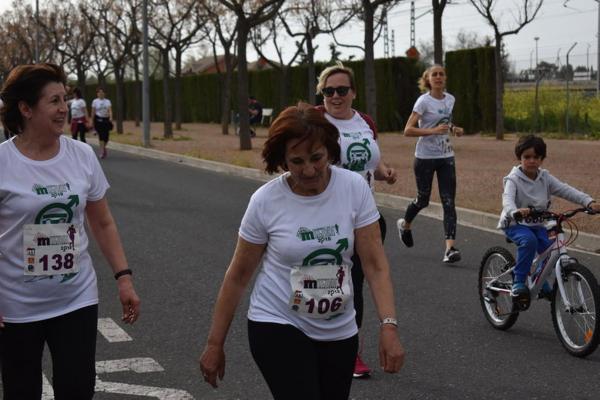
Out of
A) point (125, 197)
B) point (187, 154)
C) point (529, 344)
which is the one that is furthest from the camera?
point (187, 154)

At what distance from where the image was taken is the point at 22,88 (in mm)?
3787

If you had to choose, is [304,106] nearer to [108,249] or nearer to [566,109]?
[108,249]

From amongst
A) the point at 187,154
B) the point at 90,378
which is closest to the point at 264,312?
the point at 90,378

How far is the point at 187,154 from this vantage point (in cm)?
2475

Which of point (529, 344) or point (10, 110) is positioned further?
point (529, 344)

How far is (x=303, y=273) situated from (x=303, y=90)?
4298 cm

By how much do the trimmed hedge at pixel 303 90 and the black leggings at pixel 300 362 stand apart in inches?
1202

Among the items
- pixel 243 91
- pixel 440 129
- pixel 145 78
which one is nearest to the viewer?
pixel 440 129

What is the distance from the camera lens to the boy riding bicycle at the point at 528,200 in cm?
627

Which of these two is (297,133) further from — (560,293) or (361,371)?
(560,293)

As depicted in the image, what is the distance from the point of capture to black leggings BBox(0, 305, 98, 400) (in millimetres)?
3621

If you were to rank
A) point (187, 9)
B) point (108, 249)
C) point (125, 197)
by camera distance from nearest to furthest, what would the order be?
point (108, 249), point (125, 197), point (187, 9)

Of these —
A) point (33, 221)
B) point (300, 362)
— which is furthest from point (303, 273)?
point (33, 221)

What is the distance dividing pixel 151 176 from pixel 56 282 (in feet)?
51.5
